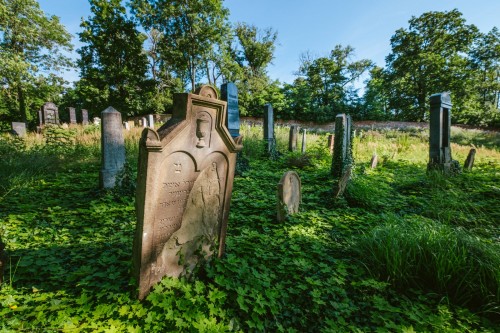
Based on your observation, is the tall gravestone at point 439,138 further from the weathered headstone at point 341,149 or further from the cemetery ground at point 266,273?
the cemetery ground at point 266,273

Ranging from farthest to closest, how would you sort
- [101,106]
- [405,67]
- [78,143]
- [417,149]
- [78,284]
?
[405,67] < [101,106] < [417,149] < [78,143] < [78,284]

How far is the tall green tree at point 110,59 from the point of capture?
22531mm

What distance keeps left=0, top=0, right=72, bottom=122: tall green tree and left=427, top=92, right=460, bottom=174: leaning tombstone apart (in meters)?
26.3

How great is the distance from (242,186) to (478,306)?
4.27 m

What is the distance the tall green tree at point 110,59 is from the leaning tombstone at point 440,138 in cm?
2477

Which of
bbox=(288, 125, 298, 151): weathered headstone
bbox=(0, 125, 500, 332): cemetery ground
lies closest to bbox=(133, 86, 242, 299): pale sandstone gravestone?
bbox=(0, 125, 500, 332): cemetery ground

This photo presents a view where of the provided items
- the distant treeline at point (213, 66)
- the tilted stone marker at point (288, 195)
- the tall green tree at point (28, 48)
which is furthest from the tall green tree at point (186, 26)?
the tilted stone marker at point (288, 195)

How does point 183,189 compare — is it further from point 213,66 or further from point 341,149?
point 213,66

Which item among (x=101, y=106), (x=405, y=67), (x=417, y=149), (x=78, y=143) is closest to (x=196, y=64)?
(x=101, y=106)

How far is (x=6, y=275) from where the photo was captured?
2.24 meters

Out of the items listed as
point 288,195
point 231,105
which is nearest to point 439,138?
point 288,195

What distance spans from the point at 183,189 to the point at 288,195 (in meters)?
2.14

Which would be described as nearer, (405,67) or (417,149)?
(417,149)

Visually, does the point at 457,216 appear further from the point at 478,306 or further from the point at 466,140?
the point at 466,140
